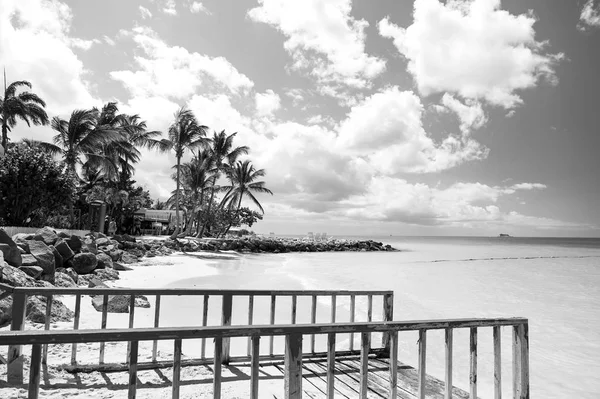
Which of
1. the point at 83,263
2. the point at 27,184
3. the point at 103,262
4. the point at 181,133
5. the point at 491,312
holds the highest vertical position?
the point at 181,133

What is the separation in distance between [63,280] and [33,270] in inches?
35.2

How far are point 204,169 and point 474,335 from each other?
33.0 m

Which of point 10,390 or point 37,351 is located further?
point 10,390

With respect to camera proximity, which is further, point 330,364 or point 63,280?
point 63,280

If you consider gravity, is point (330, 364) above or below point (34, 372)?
below

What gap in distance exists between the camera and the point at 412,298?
39.0 feet

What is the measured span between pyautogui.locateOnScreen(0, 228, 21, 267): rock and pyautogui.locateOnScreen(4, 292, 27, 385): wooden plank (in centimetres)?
454

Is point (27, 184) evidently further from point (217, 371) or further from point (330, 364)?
point (330, 364)

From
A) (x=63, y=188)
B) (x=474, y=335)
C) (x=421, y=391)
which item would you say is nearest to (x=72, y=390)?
(x=421, y=391)

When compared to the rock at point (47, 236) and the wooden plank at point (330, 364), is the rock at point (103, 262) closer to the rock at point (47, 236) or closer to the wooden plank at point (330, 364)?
the rock at point (47, 236)

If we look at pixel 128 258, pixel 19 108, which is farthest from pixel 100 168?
pixel 128 258

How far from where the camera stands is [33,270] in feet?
24.6

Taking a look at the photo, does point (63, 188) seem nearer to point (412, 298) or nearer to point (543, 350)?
point (412, 298)

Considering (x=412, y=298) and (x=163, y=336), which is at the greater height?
(x=163, y=336)
